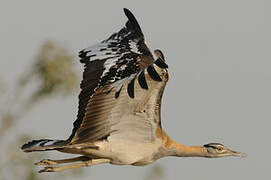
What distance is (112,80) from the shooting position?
1253 cm

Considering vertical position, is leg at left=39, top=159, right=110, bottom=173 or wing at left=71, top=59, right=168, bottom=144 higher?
wing at left=71, top=59, right=168, bottom=144

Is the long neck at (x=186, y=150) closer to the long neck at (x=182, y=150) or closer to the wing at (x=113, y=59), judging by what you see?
the long neck at (x=182, y=150)

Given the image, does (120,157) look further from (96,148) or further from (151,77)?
(151,77)

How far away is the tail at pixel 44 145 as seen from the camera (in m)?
12.5

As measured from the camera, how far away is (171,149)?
13172 mm

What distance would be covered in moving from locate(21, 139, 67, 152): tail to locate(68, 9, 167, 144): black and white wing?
172 millimetres

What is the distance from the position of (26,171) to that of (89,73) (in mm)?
6510

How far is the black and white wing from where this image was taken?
11.4m

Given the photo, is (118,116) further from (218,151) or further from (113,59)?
(218,151)

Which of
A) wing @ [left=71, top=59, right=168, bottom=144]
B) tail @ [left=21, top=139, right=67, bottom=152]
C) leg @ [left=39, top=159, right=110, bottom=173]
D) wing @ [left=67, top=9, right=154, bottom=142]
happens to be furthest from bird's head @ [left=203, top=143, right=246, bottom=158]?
tail @ [left=21, top=139, right=67, bottom=152]

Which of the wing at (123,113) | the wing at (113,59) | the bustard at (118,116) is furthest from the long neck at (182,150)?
the wing at (113,59)

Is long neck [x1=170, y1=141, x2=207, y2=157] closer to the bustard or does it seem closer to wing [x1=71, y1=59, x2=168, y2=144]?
the bustard

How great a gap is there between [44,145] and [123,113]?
3.81 ft

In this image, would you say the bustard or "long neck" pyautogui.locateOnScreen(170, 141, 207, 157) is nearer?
the bustard
